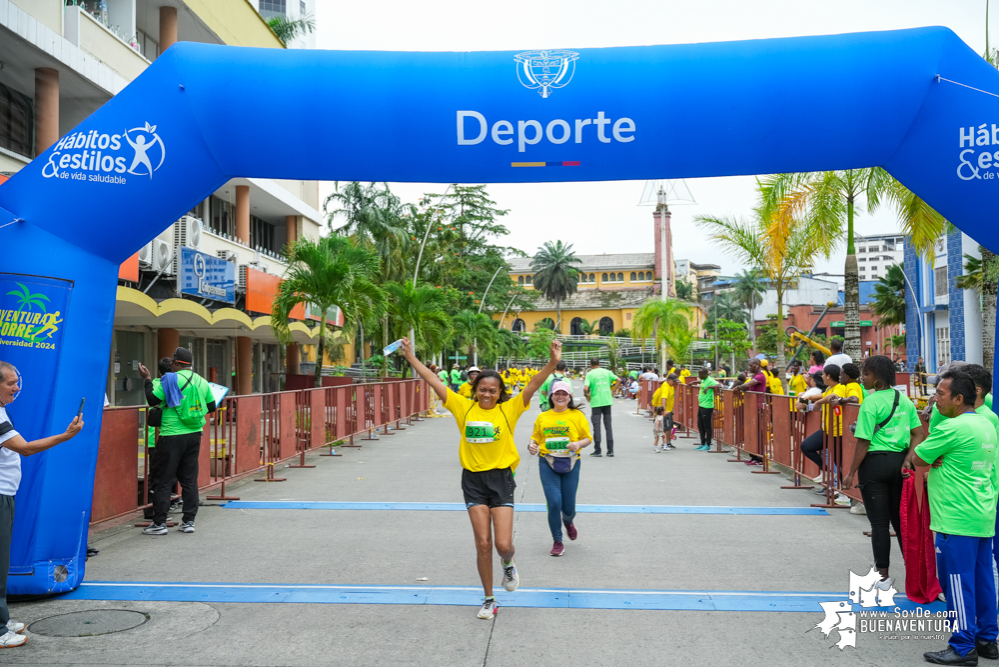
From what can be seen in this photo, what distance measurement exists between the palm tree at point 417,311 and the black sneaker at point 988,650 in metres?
24.7

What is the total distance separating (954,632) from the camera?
4.58 metres

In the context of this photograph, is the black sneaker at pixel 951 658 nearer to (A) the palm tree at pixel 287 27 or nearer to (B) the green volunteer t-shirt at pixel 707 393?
(B) the green volunteer t-shirt at pixel 707 393

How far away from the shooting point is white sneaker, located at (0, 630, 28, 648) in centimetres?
484

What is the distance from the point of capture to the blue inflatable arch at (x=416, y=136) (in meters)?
5.80

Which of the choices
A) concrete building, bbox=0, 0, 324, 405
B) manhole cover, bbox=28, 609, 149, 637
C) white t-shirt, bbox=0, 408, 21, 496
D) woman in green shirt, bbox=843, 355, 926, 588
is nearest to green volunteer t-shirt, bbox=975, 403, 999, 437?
woman in green shirt, bbox=843, 355, 926, 588

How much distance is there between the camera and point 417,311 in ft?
94.9

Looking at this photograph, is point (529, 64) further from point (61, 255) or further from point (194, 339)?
point (194, 339)

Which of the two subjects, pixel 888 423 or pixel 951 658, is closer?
pixel 951 658

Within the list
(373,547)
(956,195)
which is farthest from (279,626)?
(956,195)

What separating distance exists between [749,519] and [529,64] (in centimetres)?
550

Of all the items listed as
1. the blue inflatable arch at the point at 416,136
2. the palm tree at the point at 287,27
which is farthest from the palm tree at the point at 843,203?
the palm tree at the point at 287,27

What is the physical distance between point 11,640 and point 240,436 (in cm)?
568

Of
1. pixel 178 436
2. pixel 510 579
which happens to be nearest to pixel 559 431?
pixel 510 579

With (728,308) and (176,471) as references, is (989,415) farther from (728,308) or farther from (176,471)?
(728,308)
